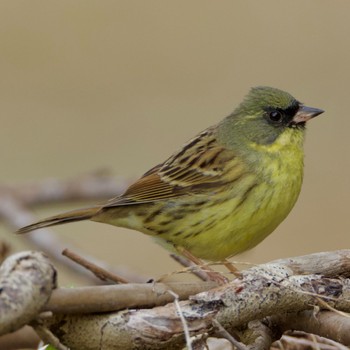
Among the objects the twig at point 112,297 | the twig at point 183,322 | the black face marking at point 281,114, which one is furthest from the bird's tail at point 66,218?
the twig at point 183,322

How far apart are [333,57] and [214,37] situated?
1378 mm

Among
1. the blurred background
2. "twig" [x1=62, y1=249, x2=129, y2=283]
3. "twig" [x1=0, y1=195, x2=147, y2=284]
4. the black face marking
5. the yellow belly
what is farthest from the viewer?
the blurred background

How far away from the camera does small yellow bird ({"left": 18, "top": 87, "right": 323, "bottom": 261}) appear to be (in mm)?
4520

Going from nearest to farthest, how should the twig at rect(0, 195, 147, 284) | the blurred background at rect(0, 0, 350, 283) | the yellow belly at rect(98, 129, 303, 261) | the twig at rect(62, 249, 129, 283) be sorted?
the twig at rect(62, 249, 129, 283) < the yellow belly at rect(98, 129, 303, 261) < the twig at rect(0, 195, 147, 284) < the blurred background at rect(0, 0, 350, 283)

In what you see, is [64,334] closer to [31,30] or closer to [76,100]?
[76,100]

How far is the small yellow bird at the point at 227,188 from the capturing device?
14.8ft

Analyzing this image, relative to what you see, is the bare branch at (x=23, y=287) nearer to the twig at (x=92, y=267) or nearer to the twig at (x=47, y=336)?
the twig at (x=47, y=336)

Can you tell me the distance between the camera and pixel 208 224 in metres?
4.60

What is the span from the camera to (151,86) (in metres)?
9.20

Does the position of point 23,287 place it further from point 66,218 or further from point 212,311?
point 66,218

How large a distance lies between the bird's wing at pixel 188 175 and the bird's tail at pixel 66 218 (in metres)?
0.09

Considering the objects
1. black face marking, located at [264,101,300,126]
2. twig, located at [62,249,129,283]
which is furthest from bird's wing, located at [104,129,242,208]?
twig, located at [62,249,129,283]

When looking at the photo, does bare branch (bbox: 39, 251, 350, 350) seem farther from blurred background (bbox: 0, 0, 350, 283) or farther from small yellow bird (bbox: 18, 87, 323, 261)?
blurred background (bbox: 0, 0, 350, 283)

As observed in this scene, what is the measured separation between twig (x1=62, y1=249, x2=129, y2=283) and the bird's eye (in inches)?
67.0
